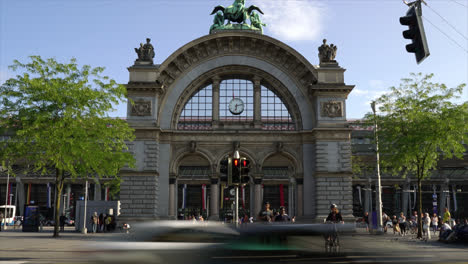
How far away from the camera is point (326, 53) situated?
45.4 metres

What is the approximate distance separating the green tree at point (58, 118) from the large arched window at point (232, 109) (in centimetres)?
1257

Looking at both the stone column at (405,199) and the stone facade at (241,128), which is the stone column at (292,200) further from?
the stone column at (405,199)

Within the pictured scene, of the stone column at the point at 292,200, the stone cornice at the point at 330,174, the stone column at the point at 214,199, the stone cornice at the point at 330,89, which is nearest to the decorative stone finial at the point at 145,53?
the stone column at the point at 214,199

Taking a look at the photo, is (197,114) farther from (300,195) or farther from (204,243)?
(204,243)

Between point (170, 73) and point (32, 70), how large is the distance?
1504 centimetres

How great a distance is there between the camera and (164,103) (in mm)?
44719

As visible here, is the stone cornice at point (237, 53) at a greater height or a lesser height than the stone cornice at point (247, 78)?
greater

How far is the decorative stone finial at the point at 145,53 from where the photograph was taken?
44969 millimetres

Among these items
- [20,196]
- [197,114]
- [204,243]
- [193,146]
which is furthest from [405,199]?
[204,243]

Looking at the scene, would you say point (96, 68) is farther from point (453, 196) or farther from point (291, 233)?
point (453, 196)

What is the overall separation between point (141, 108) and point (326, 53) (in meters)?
19.1

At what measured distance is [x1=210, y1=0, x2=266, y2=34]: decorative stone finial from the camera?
48.2 metres

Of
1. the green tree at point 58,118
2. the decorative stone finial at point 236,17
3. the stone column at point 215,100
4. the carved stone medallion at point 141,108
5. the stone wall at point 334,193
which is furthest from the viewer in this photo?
the decorative stone finial at point 236,17

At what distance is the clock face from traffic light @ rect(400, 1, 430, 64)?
34729 mm
